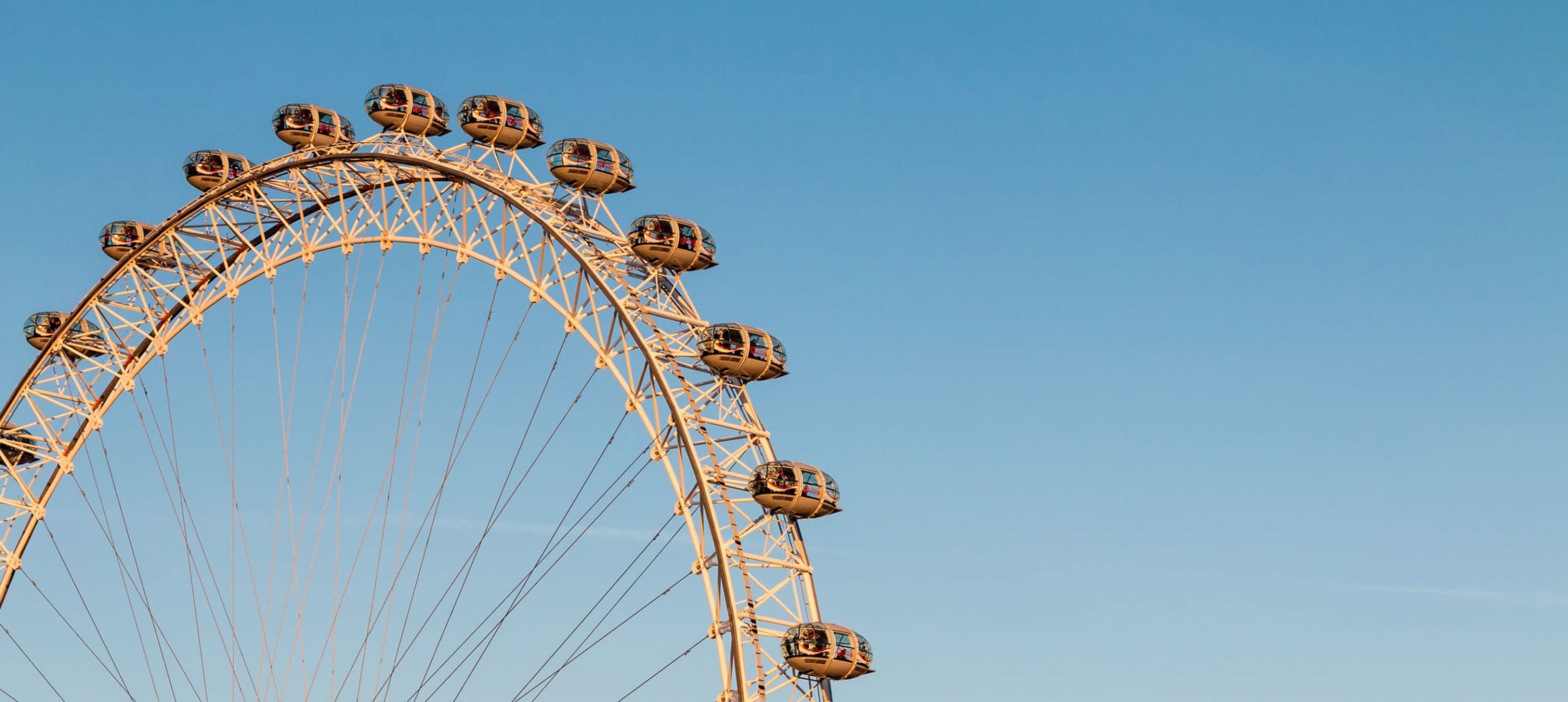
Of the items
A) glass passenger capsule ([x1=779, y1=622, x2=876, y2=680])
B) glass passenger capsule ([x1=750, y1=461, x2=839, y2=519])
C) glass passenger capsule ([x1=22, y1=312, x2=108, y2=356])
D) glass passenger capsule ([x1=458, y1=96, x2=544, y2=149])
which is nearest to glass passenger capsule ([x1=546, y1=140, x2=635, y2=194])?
glass passenger capsule ([x1=458, y1=96, x2=544, y2=149])

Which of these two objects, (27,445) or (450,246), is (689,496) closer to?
(450,246)

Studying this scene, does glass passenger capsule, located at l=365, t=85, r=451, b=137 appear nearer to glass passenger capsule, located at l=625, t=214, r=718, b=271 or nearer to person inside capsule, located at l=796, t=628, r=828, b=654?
glass passenger capsule, located at l=625, t=214, r=718, b=271

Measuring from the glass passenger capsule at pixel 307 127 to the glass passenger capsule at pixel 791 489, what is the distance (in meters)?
18.0

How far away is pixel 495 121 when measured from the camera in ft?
176

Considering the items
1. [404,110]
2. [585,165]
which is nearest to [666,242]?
[585,165]

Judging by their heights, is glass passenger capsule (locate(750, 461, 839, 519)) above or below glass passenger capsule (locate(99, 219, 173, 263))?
below

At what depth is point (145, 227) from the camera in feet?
Result: 211

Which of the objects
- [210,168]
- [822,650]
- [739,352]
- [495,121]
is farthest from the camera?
[210,168]

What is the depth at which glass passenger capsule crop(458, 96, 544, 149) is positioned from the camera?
53.7 metres

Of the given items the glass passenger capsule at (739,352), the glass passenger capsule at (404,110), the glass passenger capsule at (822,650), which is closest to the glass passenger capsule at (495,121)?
the glass passenger capsule at (404,110)

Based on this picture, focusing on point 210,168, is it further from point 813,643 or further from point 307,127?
point 813,643

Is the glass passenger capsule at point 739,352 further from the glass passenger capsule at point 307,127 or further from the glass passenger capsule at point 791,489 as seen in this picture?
the glass passenger capsule at point 307,127

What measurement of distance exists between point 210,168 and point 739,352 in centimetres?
2217

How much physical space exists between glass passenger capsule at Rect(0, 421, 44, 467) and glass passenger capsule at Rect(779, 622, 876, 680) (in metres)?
29.4
